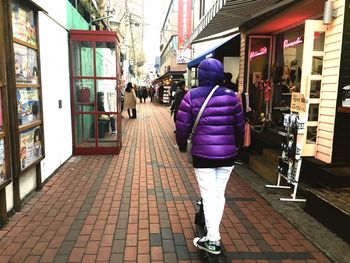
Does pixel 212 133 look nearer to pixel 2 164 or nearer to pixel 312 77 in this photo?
pixel 2 164

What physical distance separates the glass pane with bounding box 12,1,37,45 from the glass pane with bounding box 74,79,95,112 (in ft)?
9.59

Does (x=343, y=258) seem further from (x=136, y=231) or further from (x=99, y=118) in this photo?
(x=99, y=118)

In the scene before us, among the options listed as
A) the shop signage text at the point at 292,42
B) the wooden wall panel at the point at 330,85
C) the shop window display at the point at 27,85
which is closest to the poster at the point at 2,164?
the shop window display at the point at 27,85

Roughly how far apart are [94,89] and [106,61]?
2.43ft

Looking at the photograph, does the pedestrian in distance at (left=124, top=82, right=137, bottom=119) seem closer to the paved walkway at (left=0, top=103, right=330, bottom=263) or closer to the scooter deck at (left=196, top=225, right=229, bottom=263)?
the paved walkway at (left=0, top=103, right=330, bottom=263)

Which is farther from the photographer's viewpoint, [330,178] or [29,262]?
[330,178]

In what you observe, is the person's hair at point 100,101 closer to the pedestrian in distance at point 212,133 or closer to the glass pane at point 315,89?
the glass pane at point 315,89

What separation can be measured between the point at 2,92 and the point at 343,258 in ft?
13.5

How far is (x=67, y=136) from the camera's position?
7.66 metres

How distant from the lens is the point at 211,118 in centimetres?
313

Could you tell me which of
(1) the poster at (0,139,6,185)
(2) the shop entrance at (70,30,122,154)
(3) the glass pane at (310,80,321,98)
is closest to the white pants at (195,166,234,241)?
(1) the poster at (0,139,6,185)

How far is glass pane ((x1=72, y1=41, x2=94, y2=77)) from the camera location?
316 inches

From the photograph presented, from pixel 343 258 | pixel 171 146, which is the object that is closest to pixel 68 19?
pixel 171 146

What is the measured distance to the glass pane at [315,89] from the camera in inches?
210
